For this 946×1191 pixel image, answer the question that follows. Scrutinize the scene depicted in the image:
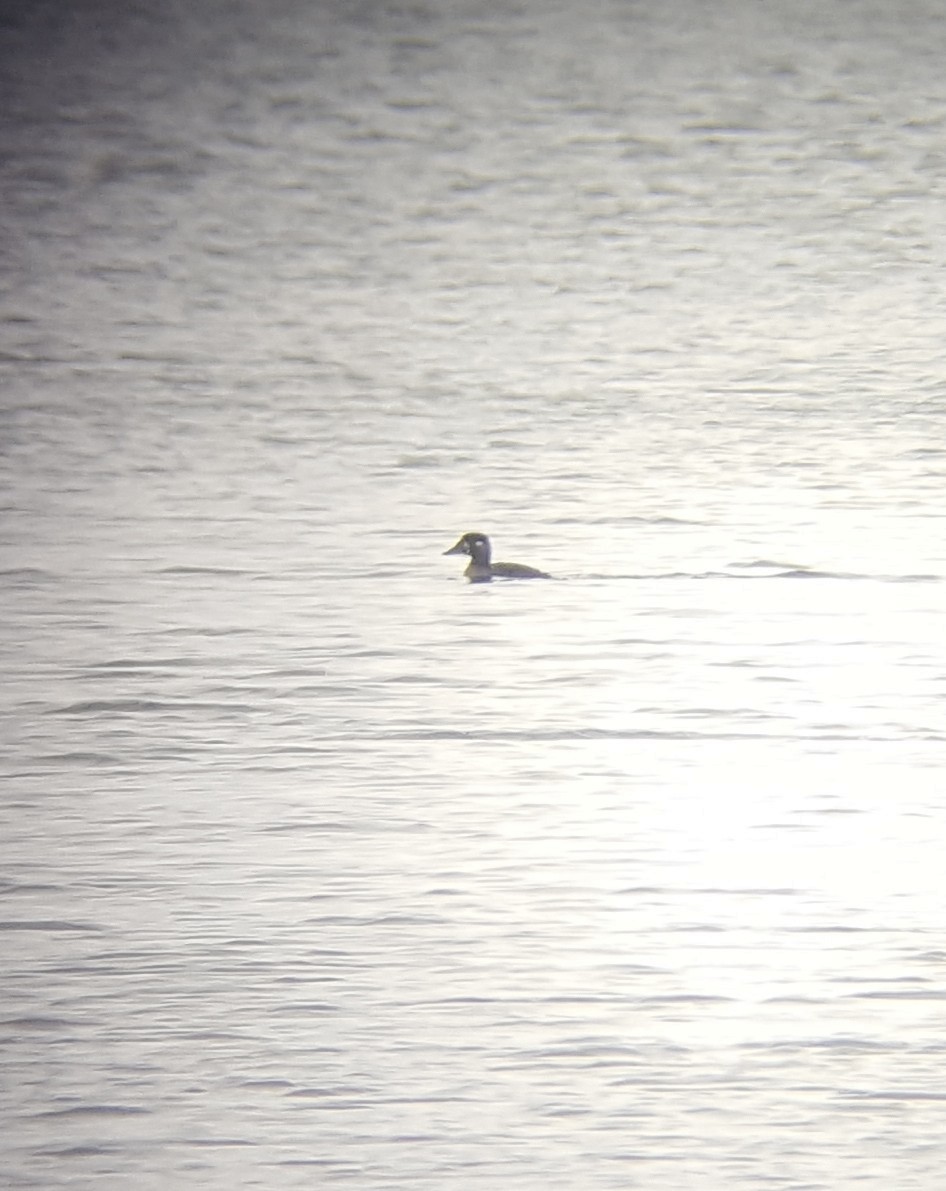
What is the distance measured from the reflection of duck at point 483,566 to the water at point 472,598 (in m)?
0.04

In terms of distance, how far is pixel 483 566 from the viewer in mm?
4621

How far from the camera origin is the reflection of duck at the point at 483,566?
4590 mm

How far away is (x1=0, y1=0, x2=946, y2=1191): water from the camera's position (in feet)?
7.54

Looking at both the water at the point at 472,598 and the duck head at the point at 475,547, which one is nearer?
the water at the point at 472,598

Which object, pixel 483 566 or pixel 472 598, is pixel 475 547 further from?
pixel 472 598

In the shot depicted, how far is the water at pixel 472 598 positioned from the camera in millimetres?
2299

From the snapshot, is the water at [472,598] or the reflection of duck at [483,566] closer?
the water at [472,598]

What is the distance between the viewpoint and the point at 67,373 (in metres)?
6.20

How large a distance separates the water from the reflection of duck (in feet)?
0.13

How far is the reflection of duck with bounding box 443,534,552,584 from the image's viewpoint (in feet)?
15.1

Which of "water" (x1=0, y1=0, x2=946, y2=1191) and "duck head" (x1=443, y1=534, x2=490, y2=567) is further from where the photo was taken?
"duck head" (x1=443, y1=534, x2=490, y2=567)

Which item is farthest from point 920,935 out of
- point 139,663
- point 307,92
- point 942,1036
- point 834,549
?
point 307,92

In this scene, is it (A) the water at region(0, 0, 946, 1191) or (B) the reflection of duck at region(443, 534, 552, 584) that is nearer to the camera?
(A) the water at region(0, 0, 946, 1191)

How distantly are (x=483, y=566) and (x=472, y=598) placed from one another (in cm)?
12
